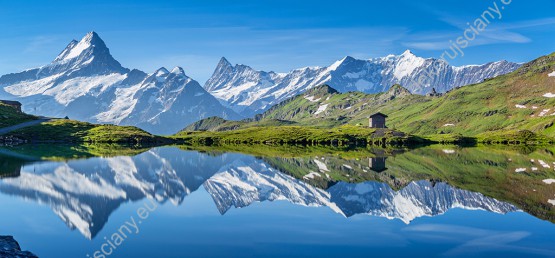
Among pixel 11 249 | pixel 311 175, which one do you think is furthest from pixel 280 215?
pixel 311 175

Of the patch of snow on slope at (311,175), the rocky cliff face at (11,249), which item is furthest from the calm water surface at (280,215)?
the rocky cliff face at (11,249)

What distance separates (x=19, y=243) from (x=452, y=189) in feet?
141

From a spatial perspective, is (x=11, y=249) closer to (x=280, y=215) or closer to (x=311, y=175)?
(x=280, y=215)

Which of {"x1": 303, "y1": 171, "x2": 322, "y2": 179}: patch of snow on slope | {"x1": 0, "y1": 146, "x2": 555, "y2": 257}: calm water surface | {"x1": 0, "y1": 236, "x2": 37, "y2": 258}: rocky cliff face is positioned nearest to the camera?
{"x1": 0, "y1": 236, "x2": 37, "y2": 258}: rocky cliff face

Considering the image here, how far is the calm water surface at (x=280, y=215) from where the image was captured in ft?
97.7

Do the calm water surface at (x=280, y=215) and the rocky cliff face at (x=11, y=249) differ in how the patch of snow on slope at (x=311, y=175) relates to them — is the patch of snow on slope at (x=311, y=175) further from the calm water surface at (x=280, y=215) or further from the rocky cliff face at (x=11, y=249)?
the rocky cliff face at (x=11, y=249)

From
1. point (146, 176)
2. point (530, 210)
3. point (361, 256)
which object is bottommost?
point (361, 256)

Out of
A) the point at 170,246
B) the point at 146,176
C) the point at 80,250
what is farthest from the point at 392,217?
the point at 146,176

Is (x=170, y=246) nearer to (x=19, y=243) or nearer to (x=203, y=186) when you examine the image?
(x=19, y=243)

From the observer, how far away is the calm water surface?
97.7 ft

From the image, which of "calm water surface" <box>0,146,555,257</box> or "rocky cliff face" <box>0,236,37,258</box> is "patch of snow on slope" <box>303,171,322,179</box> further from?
"rocky cliff face" <box>0,236,37,258</box>

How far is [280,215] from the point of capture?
40.7m

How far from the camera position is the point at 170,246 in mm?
29969

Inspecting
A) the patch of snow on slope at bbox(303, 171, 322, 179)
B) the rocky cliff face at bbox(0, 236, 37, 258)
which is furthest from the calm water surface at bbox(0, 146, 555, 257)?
the rocky cliff face at bbox(0, 236, 37, 258)
